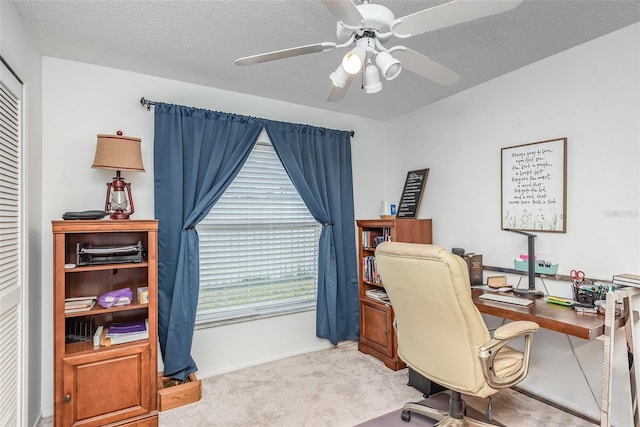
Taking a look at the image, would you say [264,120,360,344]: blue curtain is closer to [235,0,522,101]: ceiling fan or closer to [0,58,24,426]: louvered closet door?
[235,0,522,101]: ceiling fan

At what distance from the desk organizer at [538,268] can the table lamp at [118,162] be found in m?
2.86

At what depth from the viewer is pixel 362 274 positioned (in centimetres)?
348

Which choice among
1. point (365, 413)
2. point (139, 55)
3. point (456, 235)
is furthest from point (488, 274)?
point (139, 55)

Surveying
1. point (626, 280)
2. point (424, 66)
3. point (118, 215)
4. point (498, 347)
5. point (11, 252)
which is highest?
point (424, 66)

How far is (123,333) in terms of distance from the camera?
222cm

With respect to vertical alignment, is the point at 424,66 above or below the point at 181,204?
above

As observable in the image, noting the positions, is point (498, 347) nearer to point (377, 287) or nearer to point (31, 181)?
point (377, 287)

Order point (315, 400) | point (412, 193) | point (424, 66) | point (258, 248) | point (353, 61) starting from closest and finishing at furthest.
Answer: point (353, 61)
point (424, 66)
point (315, 400)
point (258, 248)
point (412, 193)

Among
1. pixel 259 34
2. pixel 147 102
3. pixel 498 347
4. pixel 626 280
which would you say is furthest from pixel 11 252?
pixel 626 280

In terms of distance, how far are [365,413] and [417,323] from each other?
2.88ft

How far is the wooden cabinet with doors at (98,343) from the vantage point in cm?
201

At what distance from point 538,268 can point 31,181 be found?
11.5 feet

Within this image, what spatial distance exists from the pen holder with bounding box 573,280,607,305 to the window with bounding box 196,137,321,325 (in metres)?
2.16

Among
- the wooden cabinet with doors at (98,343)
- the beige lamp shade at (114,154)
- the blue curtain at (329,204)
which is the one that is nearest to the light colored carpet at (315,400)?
the wooden cabinet with doors at (98,343)
